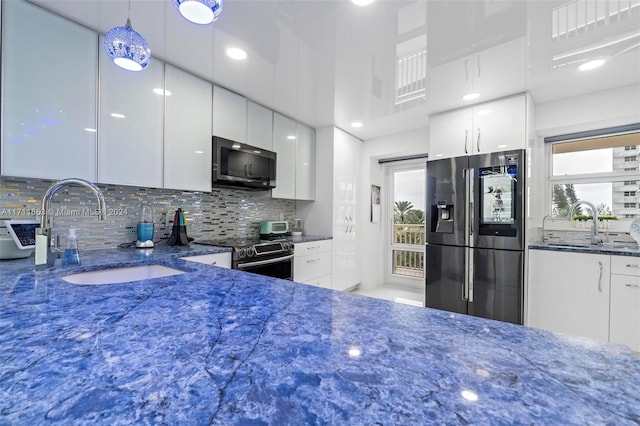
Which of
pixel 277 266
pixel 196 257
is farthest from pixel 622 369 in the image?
pixel 277 266

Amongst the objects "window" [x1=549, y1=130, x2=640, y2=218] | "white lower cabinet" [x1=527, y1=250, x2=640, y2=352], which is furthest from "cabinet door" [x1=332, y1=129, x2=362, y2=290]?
"window" [x1=549, y1=130, x2=640, y2=218]

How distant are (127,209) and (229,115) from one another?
1236mm

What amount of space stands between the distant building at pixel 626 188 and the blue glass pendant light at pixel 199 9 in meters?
3.79

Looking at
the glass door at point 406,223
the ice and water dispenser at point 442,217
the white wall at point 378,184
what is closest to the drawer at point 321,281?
the white wall at point 378,184

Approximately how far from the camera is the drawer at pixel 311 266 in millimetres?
3041

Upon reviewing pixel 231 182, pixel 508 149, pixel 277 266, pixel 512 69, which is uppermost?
pixel 512 69

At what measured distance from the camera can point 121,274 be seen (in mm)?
1596

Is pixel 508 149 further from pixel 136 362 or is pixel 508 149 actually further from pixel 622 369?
pixel 136 362

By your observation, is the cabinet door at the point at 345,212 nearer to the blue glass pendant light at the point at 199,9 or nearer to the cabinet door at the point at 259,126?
the cabinet door at the point at 259,126

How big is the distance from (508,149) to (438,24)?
1.52 metres

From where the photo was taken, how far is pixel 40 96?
162 centimetres

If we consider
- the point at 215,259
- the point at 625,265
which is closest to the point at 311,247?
the point at 215,259

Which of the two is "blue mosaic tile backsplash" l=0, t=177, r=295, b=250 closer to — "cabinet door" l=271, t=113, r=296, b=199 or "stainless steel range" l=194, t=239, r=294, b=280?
"cabinet door" l=271, t=113, r=296, b=199

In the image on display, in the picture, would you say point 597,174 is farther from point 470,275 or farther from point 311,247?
point 311,247
